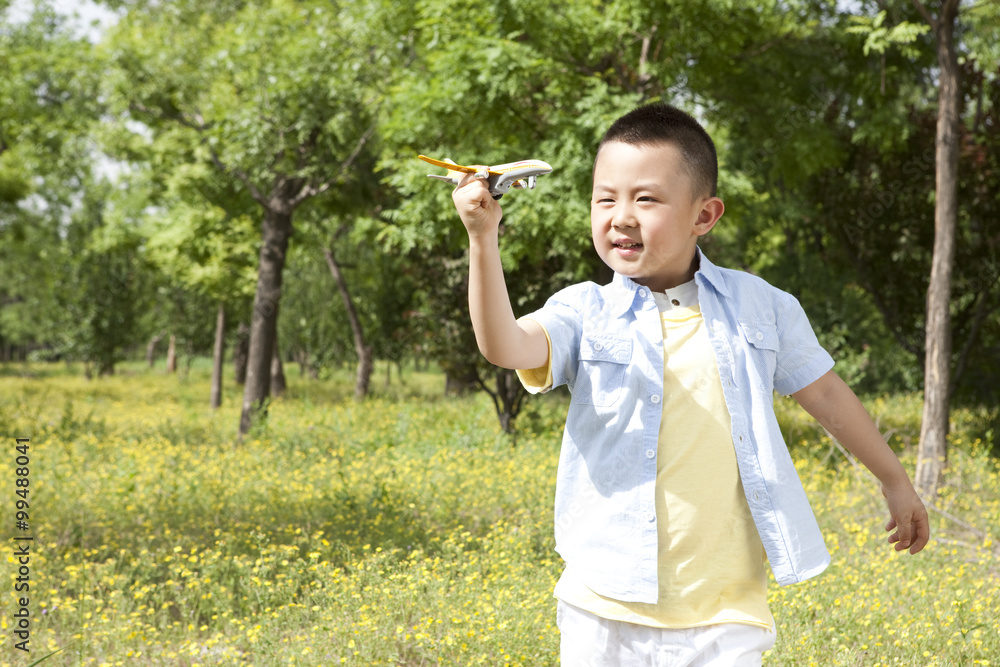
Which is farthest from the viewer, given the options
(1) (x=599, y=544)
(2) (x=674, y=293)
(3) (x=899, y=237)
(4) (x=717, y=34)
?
(3) (x=899, y=237)

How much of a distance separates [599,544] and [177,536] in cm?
495

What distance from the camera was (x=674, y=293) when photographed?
6.25 ft

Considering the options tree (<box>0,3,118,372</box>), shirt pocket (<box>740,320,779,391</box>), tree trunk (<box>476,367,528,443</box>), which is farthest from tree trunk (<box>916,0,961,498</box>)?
tree (<box>0,3,118,372</box>)

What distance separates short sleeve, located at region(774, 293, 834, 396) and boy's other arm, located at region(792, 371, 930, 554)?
3cm

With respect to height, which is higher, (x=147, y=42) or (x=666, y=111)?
(x=147, y=42)

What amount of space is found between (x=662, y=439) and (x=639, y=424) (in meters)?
0.07

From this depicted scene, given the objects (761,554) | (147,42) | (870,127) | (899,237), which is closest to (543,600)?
(761,554)

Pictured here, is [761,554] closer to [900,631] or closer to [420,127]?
[900,631]

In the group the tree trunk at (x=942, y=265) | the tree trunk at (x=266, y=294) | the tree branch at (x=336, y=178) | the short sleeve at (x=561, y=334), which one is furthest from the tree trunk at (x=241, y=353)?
the short sleeve at (x=561, y=334)

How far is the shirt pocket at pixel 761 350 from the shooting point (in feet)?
5.98

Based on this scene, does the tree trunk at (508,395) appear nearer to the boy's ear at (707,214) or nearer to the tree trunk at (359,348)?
the tree trunk at (359,348)

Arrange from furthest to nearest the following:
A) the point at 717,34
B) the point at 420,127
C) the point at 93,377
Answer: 1. the point at 93,377
2. the point at 420,127
3. the point at 717,34

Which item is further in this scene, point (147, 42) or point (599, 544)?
point (147, 42)

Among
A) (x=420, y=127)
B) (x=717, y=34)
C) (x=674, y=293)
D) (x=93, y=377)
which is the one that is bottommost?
(x=93, y=377)
